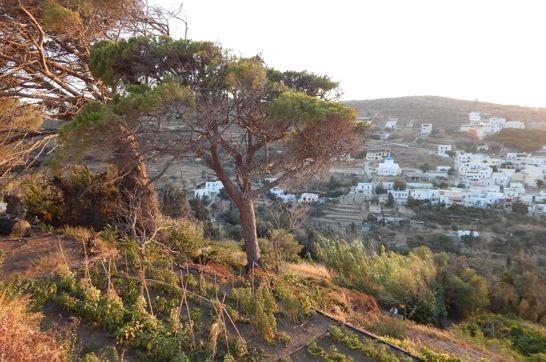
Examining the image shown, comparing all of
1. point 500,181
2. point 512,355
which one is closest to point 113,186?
point 512,355

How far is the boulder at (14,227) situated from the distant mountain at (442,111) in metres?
65.3

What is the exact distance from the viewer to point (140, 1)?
22.5 feet

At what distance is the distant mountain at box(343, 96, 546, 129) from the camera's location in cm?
6981

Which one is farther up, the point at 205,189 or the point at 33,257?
the point at 33,257

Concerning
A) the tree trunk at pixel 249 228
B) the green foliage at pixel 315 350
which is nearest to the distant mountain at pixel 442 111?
the tree trunk at pixel 249 228

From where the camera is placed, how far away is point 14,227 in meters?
6.85

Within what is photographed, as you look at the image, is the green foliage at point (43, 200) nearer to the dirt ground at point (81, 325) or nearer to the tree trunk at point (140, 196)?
the dirt ground at point (81, 325)

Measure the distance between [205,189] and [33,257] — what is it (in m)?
28.4

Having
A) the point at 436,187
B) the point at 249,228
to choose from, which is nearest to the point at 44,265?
the point at 249,228

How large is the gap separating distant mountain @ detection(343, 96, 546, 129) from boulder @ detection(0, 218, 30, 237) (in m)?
65.3

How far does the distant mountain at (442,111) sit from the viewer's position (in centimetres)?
6981

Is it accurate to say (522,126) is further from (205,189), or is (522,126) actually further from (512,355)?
(512,355)

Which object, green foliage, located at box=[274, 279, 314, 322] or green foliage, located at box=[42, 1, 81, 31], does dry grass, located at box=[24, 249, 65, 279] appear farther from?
green foliage, located at box=[42, 1, 81, 31]

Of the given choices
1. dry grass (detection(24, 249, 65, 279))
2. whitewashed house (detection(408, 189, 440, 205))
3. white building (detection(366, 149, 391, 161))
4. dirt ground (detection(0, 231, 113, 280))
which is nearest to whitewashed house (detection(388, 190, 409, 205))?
whitewashed house (detection(408, 189, 440, 205))
